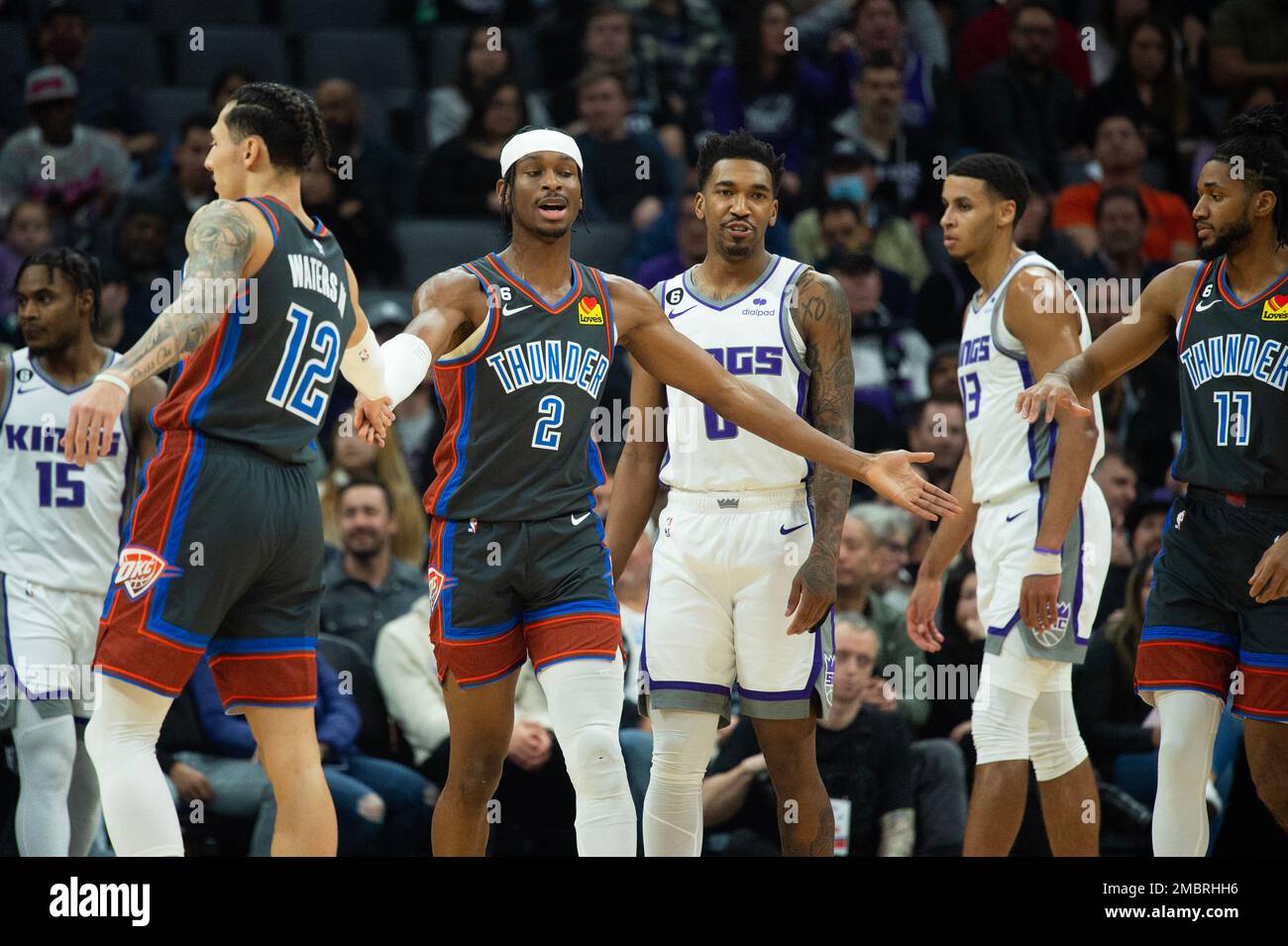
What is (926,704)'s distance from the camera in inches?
311

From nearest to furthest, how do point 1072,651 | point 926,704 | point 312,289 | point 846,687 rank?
point 312,289
point 1072,651
point 846,687
point 926,704

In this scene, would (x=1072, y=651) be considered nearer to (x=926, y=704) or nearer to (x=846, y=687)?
(x=846, y=687)

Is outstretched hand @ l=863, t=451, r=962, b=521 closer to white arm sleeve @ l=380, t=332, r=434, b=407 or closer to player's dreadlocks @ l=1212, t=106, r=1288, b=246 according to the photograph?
white arm sleeve @ l=380, t=332, r=434, b=407

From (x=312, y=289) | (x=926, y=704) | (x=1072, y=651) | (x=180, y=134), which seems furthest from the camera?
(x=180, y=134)

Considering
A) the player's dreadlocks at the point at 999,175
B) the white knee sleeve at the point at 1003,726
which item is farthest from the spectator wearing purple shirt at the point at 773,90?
the white knee sleeve at the point at 1003,726

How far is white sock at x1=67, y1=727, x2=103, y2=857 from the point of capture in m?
6.29


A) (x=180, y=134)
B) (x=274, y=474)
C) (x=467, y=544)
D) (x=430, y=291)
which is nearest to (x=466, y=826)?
(x=467, y=544)

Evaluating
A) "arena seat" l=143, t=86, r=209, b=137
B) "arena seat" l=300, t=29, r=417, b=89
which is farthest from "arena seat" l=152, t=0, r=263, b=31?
"arena seat" l=143, t=86, r=209, b=137

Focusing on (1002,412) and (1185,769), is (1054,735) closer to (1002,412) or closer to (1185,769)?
(1185,769)

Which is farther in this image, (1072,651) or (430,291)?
(1072,651)

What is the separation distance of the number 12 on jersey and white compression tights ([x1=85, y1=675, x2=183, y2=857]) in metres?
3.32

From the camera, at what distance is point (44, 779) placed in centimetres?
612
